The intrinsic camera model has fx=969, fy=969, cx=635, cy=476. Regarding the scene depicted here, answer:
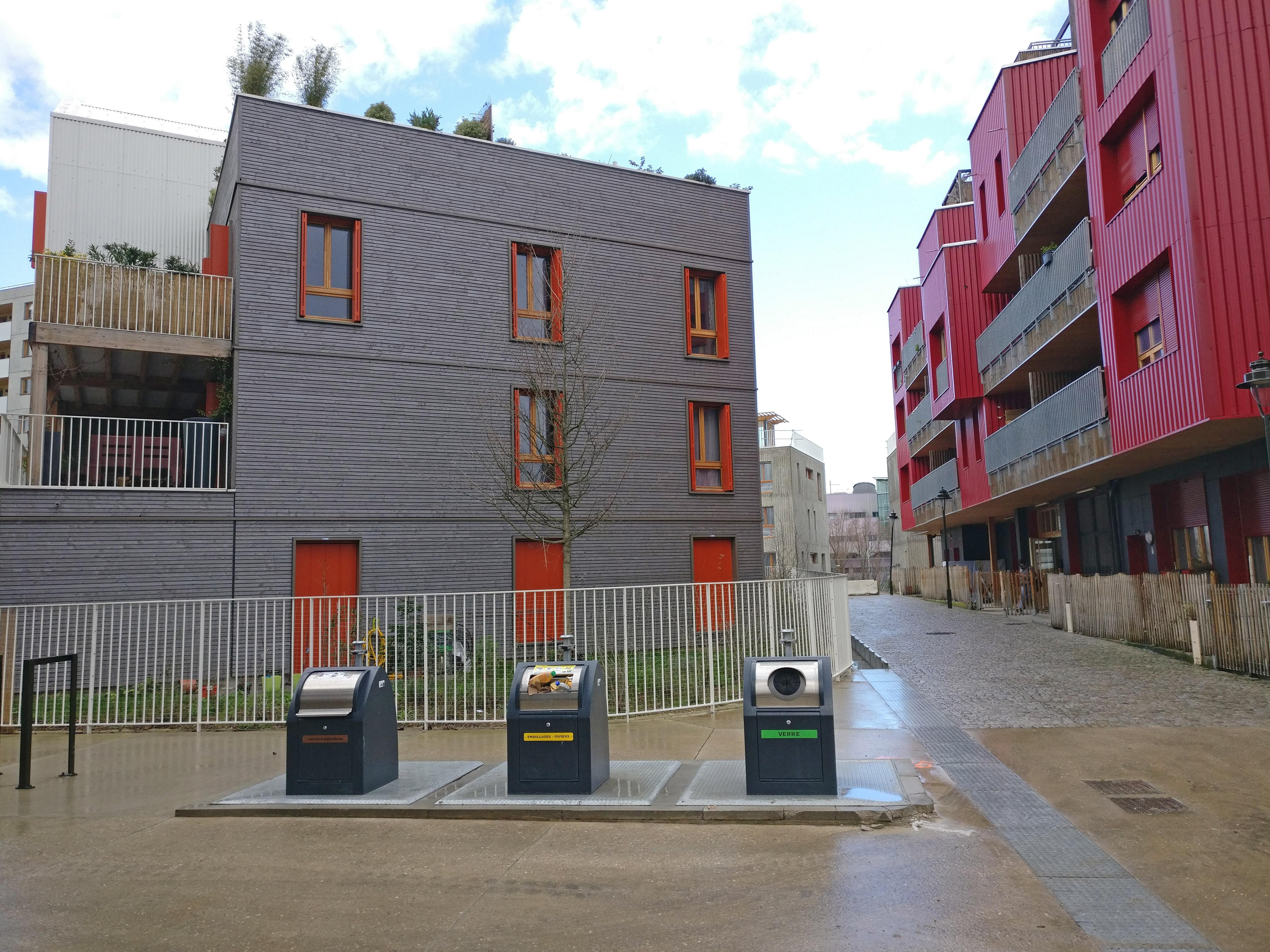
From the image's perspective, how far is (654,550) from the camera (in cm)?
2078

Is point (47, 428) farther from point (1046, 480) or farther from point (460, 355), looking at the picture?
point (1046, 480)

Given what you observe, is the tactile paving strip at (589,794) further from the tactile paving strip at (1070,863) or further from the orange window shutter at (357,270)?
the orange window shutter at (357,270)

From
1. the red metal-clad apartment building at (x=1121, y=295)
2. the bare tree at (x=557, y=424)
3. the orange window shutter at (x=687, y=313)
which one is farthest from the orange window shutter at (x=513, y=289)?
the red metal-clad apartment building at (x=1121, y=295)

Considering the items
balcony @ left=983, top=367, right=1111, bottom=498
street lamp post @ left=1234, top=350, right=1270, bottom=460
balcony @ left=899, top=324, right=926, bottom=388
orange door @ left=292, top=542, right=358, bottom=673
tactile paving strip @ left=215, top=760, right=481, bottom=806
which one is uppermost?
balcony @ left=899, top=324, right=926, bottom=388

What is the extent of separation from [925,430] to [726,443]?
25.1 meters

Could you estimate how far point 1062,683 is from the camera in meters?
14.1

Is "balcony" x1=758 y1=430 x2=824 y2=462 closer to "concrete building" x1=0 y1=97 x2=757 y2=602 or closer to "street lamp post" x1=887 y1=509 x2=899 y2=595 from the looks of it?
"street lamp post" x1=887 y1=509 x2=899 y2=595

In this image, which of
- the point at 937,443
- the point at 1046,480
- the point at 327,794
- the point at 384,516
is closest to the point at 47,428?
the point at 384,516

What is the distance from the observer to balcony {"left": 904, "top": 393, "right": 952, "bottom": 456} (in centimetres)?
4162

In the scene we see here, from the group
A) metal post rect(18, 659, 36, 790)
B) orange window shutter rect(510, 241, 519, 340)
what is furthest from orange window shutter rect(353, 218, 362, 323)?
metal post rect(18, 659, 36, 790)

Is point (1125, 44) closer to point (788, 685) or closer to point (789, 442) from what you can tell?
point (788, 685)

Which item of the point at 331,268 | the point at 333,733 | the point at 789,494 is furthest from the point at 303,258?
the point at 789,494

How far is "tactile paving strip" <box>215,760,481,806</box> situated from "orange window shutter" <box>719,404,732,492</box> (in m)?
13.6

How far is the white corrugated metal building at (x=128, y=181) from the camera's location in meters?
25.8
